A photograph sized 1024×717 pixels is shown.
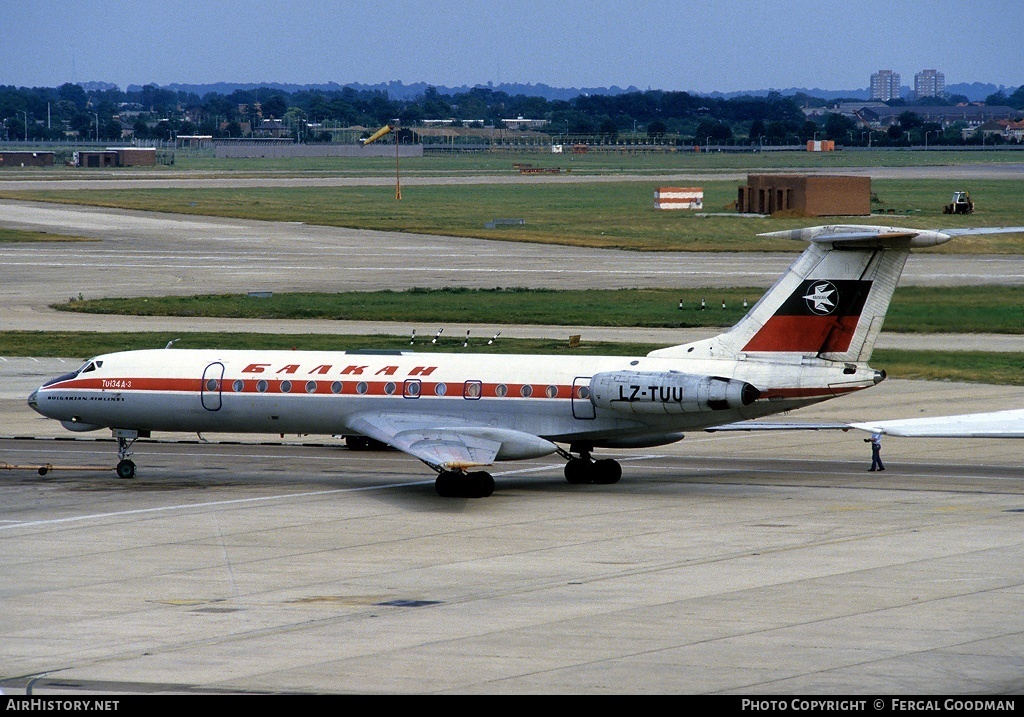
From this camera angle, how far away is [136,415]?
126 ft

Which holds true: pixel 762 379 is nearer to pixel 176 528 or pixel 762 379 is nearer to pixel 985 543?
pixel 985 543

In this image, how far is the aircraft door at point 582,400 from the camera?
1398 inches

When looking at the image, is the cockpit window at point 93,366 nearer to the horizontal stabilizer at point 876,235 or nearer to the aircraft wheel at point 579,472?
the aircraft wheel at point 579,472

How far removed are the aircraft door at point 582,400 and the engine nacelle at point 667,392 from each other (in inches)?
6.5

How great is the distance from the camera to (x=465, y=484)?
115ft

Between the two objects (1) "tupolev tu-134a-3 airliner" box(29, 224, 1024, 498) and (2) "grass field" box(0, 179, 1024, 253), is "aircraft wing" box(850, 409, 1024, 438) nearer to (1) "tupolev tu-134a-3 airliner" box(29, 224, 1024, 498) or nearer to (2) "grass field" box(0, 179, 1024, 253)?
(1) "tupolev tu-134a-3 airliner" box(29, 224, 1024, 498)

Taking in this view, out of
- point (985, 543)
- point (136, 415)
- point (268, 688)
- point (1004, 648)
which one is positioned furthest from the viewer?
point (136, 415)

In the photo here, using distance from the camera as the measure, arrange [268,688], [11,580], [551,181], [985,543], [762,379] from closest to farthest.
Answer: [268,688]
[11,580]
[985,543]
[762,379]
[551,181]

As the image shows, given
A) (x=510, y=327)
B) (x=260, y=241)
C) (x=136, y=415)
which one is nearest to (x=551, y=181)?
(x=260, y=241)

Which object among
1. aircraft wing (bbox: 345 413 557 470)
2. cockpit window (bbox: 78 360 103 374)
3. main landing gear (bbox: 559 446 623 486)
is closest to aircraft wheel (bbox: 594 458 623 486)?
main landing gear (bbox: 559 446 623 486)

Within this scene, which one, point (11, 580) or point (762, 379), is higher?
point (762, 379)

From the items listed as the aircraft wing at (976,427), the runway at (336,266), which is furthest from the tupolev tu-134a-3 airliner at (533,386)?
the runway at (336,266)

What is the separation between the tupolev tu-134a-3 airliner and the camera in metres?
34.3

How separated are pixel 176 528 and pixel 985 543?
16425mm
